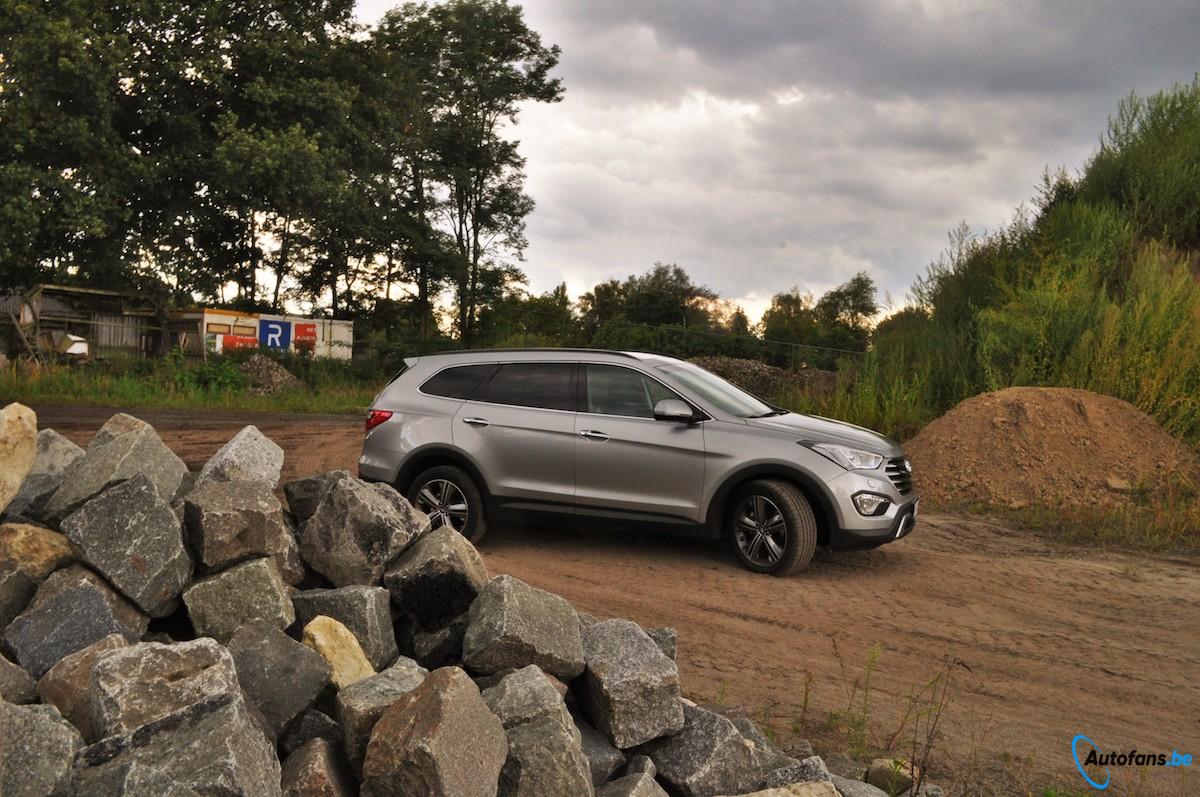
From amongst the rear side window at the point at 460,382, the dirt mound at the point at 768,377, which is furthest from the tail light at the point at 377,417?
the dirt mound at the point at 768,377

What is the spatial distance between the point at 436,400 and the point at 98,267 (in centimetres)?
2331

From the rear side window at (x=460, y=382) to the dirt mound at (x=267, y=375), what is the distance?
17.7 meters

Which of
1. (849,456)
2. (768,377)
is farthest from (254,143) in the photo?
(849,456)

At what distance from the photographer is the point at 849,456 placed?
859 centimetres

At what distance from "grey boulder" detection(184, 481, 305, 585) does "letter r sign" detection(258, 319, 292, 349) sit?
27671mm

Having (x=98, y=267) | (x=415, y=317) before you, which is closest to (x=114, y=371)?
(x=98, y=267)

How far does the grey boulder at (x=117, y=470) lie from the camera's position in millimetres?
5344

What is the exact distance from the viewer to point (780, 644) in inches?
267

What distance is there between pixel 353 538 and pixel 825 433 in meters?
4.73

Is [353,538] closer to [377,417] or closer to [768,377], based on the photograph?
[377,417]

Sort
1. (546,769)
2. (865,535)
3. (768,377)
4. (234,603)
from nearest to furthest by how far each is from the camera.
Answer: (546,769) → (234,603) → (865,535) → (768,377)

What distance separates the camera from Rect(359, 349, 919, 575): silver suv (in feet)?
27.9

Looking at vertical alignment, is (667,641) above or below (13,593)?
below

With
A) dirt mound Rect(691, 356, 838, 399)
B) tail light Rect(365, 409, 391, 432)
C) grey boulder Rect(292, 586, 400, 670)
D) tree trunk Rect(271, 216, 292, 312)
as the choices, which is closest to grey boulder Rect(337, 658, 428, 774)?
grey boulder Rect(292, 586, 400, 670)
